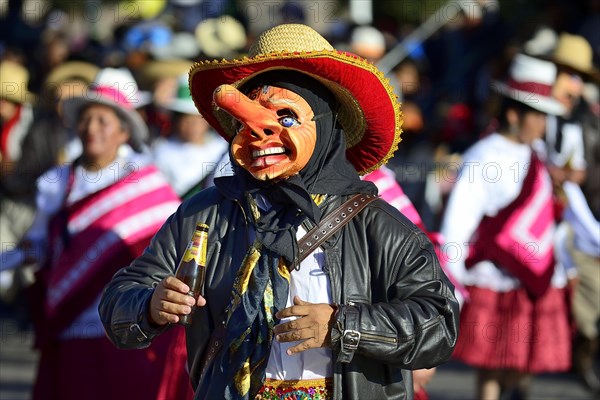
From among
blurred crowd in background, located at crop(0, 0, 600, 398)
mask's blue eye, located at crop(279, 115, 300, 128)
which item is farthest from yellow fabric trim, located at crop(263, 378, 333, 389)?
blurred crowd in background, located at crop(0, 0, 600, 398)

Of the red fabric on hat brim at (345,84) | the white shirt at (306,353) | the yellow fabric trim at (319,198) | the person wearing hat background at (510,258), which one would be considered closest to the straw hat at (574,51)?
the person wearing hat background at (510,258)

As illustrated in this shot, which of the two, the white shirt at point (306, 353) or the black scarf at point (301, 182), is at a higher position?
the black scarf at point (301, 182)

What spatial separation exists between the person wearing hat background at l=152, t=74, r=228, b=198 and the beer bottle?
4835 mm

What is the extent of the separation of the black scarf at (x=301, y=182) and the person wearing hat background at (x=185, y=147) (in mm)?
4580

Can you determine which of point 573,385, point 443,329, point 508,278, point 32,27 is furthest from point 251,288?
point 32,27

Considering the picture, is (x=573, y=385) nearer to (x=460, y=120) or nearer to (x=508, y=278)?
(x=508, y=278)

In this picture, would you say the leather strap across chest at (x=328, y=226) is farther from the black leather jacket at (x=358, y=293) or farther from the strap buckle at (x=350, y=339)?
the strap buckle at (x=350, y=339)

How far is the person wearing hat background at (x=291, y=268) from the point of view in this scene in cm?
378

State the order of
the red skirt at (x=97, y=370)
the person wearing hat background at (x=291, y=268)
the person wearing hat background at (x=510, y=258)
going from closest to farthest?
the person wearing hat background at (x=291, y=268), the red skirt at (x=97, y=370), the person wearing hat background at (x=510, y=258)

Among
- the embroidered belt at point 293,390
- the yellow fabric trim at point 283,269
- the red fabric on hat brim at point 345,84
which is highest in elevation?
the red fabric on hat brim at point 345,84

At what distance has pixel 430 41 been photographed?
606 inches

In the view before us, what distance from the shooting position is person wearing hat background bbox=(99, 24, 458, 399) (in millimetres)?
3783

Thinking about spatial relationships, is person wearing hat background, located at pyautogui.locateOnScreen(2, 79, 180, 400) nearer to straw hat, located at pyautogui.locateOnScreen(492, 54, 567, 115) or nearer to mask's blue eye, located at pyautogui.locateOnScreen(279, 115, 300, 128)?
mask's blue eye, located at pyautogui.locateOnScreen(279, 115, 300, 128)

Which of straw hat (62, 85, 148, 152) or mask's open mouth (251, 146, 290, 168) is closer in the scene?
mask's open mouth (251, 146, 290, 168)
